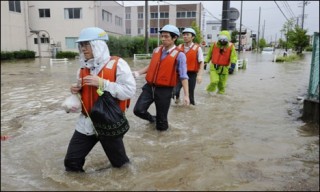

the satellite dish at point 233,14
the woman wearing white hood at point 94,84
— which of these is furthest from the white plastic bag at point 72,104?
the satellite dish at point 233,14

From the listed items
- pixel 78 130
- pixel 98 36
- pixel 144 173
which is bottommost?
pixel 144 173

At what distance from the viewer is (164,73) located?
17.1ft

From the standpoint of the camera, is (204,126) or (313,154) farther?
(204,126)

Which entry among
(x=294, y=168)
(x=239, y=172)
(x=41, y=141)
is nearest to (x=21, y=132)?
(x=41, y=141)

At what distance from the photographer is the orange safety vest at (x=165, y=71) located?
5230 mm

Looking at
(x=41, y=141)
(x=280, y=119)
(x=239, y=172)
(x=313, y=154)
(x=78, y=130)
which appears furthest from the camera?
(x=280, y=119)

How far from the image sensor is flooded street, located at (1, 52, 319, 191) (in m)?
3.54

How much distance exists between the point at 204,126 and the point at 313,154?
204 cm

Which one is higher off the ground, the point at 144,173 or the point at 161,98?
the point at 161,98

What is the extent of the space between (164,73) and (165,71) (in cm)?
4

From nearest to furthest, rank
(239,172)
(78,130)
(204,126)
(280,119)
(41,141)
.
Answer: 1. (78,130)
2. (239,172)
3. (41,141)
4. (204,126)
5. (280,119)

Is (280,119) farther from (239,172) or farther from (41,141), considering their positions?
(41,141)

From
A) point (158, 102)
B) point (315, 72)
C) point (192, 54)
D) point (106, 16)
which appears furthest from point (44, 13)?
point (315, 72)

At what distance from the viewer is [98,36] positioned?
3260mm
